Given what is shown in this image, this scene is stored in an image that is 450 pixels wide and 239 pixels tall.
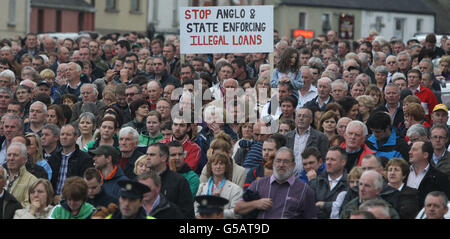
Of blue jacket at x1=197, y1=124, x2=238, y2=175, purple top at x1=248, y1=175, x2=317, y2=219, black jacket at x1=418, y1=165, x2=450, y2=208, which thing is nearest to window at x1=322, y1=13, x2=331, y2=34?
blue jacket at x1=197, y1=124, x2=238, y2=175

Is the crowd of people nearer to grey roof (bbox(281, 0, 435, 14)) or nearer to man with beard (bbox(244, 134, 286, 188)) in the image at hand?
man with beard (bbox(244, 134, 286, 188))

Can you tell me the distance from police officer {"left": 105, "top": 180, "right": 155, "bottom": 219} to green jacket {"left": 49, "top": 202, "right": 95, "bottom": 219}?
0.88 m

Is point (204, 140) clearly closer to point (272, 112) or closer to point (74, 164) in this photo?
point (272, 112)

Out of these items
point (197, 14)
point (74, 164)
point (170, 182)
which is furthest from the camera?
point (197, 14)

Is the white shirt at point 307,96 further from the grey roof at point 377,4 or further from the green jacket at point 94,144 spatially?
the grey roof at point 377,4

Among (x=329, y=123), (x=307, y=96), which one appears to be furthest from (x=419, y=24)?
(x=329, y=123)

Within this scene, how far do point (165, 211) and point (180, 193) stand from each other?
84 centimetres

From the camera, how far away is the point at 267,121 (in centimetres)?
1373

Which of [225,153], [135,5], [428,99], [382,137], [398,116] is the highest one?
[135,5]

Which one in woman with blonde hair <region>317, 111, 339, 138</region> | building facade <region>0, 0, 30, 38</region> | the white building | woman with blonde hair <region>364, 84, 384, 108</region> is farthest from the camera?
the white building

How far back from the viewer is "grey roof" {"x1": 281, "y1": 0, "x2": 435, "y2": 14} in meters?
71.4

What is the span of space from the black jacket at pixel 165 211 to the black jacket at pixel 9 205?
70.4 inches

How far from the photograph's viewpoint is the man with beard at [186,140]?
1295 centimetres

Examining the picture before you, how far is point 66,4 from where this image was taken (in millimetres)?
62031
